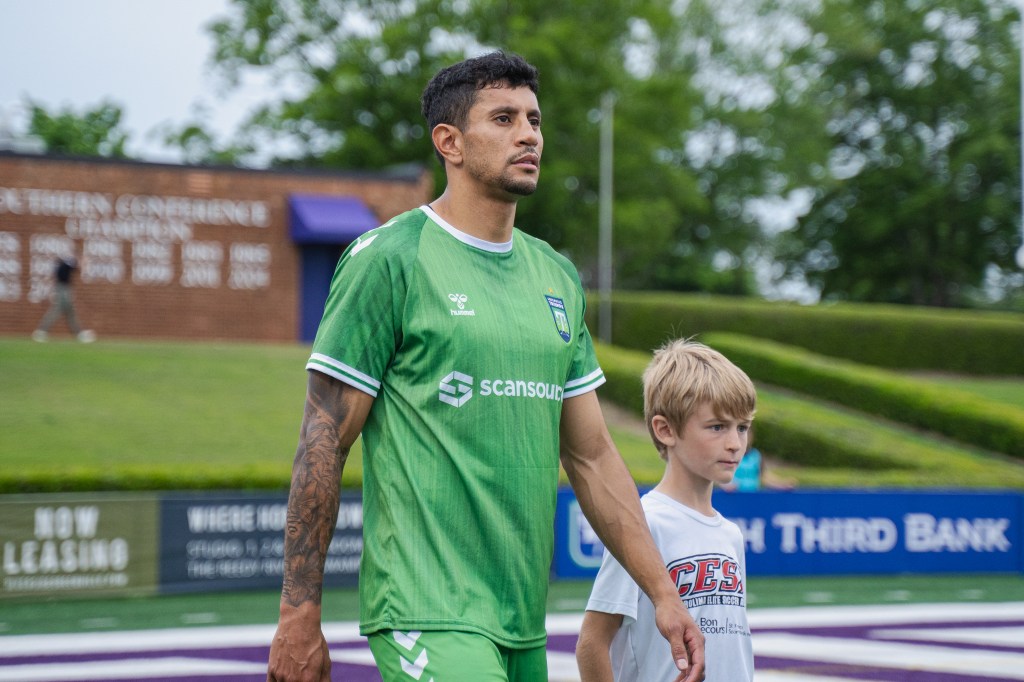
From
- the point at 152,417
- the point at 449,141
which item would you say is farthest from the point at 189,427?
the point at 449,141

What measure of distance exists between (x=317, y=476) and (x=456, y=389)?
14.4 inches

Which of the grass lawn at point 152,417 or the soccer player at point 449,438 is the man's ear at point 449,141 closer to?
the soccer player at point 449,438

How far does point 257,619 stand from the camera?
9.58 m

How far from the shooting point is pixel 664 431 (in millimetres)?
3438

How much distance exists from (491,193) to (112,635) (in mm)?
6992

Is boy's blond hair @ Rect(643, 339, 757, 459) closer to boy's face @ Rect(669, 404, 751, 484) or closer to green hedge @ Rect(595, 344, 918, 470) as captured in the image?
boy's face @ Rect(669, 404, 751, 484)

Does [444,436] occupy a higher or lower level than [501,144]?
lower

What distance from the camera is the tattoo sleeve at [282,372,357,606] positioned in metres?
2.67

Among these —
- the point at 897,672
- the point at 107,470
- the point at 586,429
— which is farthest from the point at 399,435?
the point at 107,470

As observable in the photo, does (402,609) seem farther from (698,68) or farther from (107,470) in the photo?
(698,68)

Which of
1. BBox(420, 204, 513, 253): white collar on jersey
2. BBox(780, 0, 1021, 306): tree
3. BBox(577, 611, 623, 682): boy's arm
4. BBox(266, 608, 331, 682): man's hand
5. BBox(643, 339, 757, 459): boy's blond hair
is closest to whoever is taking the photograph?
BBox(266, 608, 331, 682): man's hand

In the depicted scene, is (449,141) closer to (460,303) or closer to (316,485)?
(460,303)

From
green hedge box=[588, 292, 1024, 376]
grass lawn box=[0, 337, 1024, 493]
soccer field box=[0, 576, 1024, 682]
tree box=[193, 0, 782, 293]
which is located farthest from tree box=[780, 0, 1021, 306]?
soccer field box=[0, 576, 1024, 682]

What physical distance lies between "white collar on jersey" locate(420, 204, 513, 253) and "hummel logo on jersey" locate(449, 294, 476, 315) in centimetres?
18
